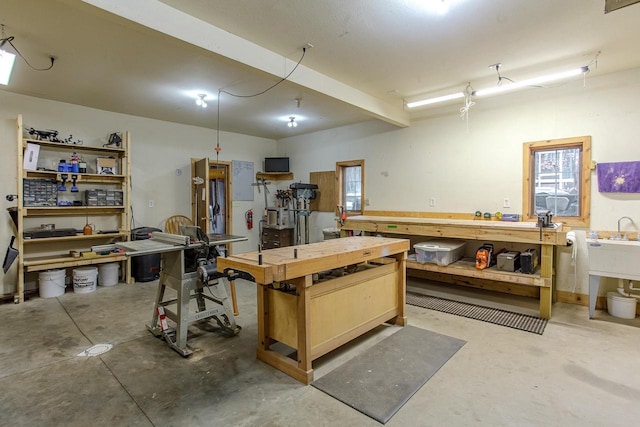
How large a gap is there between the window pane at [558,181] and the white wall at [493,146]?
212mm

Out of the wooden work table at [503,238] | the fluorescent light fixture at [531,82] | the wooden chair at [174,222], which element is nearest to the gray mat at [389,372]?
the wooden work table at [503,238]

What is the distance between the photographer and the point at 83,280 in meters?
4.62

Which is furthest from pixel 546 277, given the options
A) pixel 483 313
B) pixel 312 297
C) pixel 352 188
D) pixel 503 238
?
pixel 352 188

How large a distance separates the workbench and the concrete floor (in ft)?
0.58

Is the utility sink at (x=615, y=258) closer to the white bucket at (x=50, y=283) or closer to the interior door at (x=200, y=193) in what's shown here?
the interior door at (x=200, y=193)

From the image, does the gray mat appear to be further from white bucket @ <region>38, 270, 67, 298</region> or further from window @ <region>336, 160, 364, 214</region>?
white bucket @ <region>38, 270, 67, 298</region>

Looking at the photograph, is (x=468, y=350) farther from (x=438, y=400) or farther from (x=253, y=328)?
(x=253, y=328)

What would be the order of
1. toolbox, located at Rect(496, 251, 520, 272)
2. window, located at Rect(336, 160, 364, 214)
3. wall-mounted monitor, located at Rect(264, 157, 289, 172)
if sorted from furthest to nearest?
wall-mounted monitor, located at Rect(264, 157, 289, 172)
window, located at Rect(336, 160, 364, 214)
toolbox, located at Rect(496, 251, 520, 272)

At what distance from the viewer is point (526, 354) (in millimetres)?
2760

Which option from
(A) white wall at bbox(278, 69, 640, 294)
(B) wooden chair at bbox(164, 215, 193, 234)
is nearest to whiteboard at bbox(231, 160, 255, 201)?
(B) wooden chair at bbox(164, 215, 193, 234)

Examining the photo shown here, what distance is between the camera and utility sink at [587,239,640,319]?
3.22 m

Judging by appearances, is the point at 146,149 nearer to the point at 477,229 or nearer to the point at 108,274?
the point at 108,274

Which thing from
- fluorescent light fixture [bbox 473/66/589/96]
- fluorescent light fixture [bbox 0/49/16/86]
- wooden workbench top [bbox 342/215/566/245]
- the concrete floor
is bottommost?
the concrete floor

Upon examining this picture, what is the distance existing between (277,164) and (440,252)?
4365 mm
